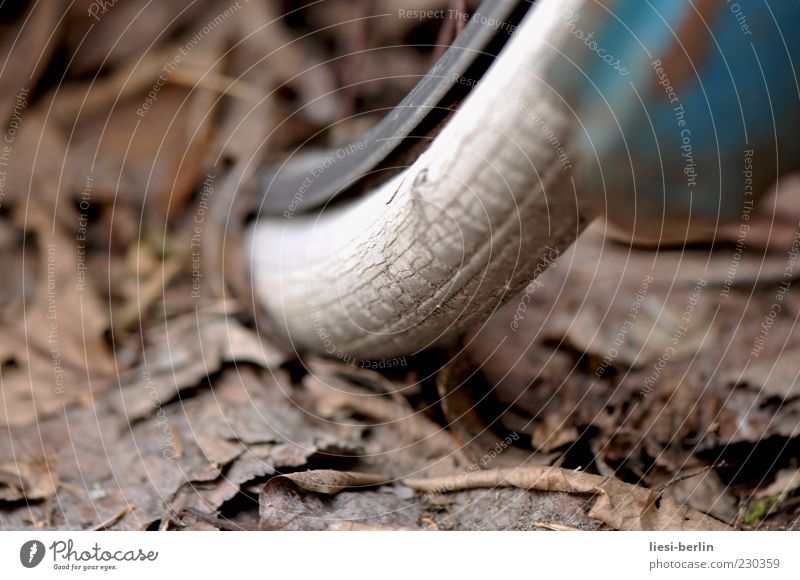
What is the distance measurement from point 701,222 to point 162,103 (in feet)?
1.79

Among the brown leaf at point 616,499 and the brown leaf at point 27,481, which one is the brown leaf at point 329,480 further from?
the brown leaf at point 27,481

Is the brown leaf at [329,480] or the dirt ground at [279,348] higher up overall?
the dirt ground at [279,348]

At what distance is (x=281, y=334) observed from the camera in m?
0.66
